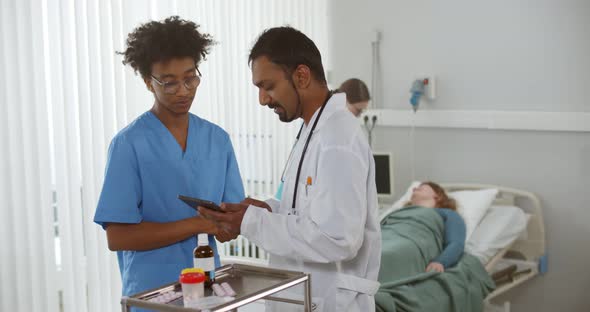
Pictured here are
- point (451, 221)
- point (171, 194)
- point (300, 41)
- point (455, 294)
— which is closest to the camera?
point (300, 41)

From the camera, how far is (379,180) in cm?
409

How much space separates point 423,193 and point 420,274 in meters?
0.86

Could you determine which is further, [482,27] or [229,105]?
[482,27]

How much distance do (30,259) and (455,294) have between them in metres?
1.79

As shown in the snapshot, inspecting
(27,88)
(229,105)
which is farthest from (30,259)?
(229,105)

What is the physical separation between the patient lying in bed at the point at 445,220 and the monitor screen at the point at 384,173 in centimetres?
20

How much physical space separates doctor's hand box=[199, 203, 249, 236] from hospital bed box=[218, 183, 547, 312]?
6.34 ft

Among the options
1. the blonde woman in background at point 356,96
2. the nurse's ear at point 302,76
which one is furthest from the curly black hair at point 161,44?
the blonde woman in background at point 356,96

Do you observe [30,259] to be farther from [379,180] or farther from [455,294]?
[379,180]

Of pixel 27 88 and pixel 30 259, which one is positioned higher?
pixel 27 88

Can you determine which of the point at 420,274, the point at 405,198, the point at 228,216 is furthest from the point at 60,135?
the point at 405,198

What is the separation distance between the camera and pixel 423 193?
3773mm

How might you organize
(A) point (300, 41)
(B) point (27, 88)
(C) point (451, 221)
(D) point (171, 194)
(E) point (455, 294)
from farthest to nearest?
(C) point (451, 221), (E) point (455, 294), (B) point (27, 88), (D) point (171, 194), (A) point (300, 41)

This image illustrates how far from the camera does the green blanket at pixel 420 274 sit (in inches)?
109
